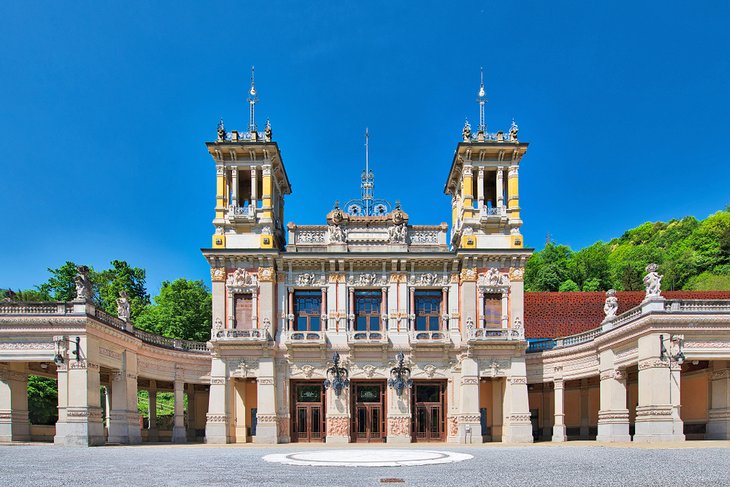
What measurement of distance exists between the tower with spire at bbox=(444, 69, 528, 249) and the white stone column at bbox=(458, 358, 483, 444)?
7.53 meters

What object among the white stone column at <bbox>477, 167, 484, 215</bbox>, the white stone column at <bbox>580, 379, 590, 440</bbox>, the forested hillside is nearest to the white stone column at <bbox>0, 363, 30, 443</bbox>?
the white stone column at <bbox>477, 167, 484, 215</bbox>

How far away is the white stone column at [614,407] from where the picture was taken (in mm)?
32906

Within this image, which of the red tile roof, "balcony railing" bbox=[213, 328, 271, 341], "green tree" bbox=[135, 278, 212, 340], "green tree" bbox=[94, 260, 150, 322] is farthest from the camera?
"green tree" bbox=[94, 260, 150, 322]

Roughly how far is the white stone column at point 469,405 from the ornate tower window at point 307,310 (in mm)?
9442

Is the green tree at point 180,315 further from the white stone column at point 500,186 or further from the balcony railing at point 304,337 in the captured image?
the white stone column at point 500,186

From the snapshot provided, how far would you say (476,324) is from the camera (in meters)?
38.9

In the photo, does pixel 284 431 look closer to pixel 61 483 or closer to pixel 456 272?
pixel 456 272

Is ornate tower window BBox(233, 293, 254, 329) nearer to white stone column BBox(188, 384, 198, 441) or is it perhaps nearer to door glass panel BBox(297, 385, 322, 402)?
door glass panel BBox(297, 385, 322, 402)

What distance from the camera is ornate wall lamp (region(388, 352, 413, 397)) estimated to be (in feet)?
125

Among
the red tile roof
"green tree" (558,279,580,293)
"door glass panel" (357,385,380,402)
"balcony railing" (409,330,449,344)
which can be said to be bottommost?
"door glass panel" (357,385,380,402)

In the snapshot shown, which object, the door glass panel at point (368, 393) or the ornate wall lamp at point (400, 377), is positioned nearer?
the ornate wall lamp at point (400, 377)

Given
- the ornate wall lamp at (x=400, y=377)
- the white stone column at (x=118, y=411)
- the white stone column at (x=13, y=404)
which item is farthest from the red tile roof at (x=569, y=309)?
the white stone column at (x=13, y=404)

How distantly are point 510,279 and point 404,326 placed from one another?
7.14 meters

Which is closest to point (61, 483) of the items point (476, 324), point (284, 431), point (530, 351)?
point (284, 431)
